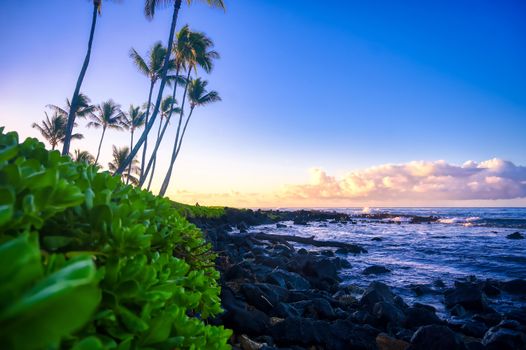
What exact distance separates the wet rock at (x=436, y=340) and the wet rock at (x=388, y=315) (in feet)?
4.55

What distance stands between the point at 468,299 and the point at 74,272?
9.77 m

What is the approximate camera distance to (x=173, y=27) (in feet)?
46.3

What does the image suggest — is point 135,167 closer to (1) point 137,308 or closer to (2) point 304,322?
(2) point 304,322

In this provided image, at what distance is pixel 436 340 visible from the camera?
4539 mm

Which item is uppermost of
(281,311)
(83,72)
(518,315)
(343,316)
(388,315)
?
(83,72)

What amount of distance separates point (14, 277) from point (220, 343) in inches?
45.0

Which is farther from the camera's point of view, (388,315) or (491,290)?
(491,290)

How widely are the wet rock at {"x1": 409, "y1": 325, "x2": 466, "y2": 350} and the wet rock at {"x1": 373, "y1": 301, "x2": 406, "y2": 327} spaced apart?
4.55 ft

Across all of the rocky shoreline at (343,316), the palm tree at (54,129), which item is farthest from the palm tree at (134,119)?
the rocky shoreline at (343,316)

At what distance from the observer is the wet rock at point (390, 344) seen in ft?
15.8

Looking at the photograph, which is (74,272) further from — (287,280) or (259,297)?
(287,280)

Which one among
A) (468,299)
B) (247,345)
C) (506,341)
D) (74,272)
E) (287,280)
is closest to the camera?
(74,272)

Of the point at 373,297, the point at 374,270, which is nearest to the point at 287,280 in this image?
the point at 373,297

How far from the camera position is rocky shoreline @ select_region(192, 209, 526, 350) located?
4387 mm
